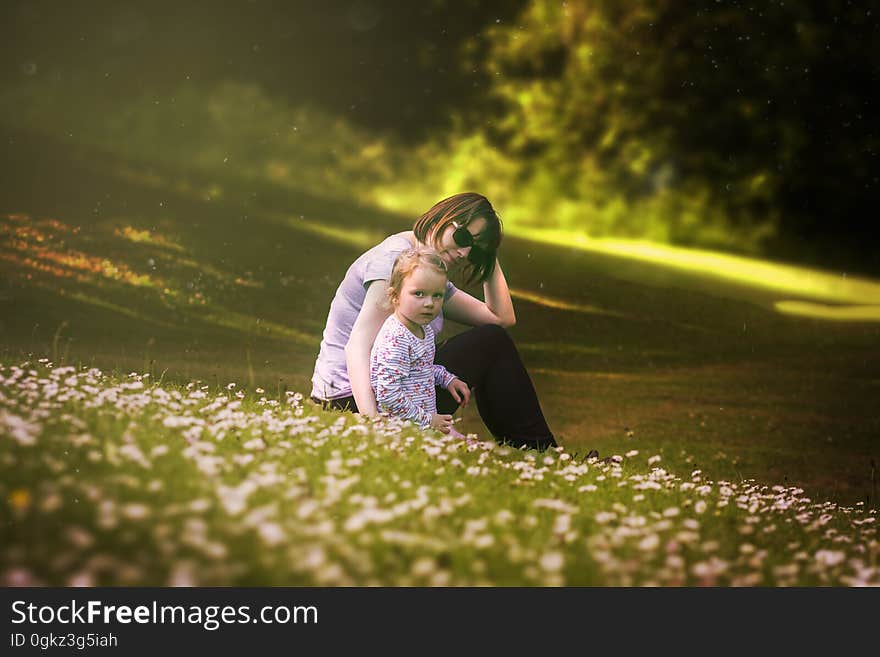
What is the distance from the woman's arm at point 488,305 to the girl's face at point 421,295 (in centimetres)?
50

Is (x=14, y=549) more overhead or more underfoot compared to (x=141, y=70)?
more underfoot

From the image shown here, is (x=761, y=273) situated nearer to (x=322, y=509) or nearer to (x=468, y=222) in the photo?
(x=468, y=222)

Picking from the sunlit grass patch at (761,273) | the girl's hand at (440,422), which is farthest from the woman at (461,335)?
the sunlit grass patch at (761,273)

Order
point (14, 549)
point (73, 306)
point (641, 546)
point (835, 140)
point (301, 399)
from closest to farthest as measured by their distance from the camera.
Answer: point (14, 549), point (641, 546), point (301, 399), point (73, 306), point (835, 140)

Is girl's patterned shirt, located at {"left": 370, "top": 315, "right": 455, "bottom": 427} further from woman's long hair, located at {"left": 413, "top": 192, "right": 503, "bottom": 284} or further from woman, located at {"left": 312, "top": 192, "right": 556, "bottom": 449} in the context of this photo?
woman's long hair, located at {"left": 413, "top": 192, "right": 503, "bottom": 284}

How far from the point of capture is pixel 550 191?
6934 millimetres

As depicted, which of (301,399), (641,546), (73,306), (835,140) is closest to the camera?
(641,546)

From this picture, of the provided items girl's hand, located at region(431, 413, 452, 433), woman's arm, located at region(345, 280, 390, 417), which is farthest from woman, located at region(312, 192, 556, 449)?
girl's hand, located at region(431, 413, 452, 433)

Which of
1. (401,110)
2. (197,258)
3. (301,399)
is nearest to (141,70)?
(197,258)

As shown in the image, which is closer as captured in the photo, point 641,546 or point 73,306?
point 641,546

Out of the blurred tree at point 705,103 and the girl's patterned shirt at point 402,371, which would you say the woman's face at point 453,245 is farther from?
the blurred tree at point 705,103

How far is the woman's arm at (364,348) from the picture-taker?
4645 millimetres

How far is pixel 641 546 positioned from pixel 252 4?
437 centimetres

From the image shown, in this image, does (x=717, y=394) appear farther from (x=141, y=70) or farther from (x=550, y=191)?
(x=141, y=70)
